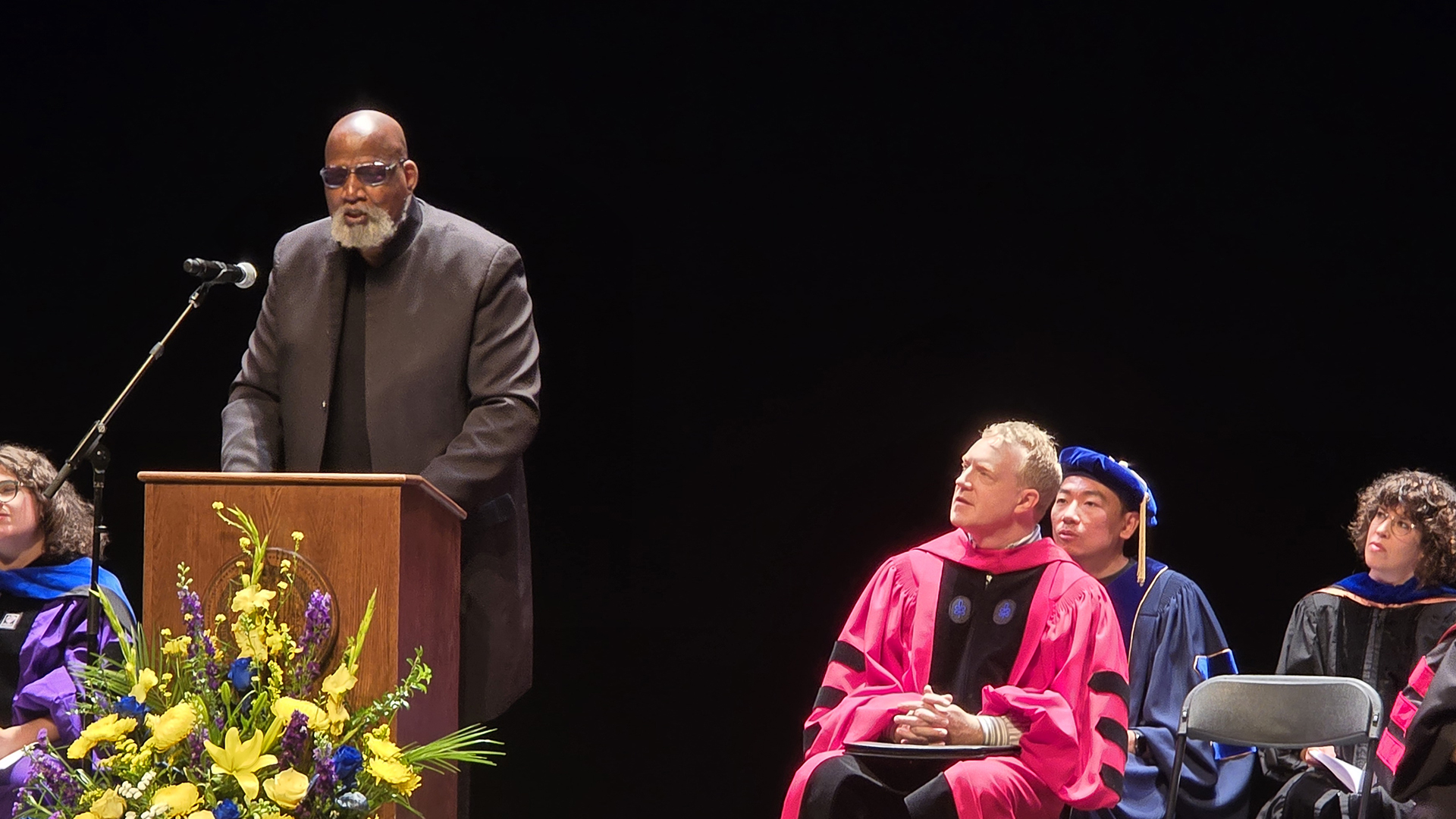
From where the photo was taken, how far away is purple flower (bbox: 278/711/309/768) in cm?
223

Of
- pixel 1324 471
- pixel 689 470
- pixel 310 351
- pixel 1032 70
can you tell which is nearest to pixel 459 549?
pixel 310 351

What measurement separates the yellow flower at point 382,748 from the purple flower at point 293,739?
93mm

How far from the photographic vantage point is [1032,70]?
5184 mm

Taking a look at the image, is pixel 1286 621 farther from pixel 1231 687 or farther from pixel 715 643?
pixel 715 643

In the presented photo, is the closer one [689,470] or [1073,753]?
[1073,753]

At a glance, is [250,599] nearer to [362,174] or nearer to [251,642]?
[251,642]

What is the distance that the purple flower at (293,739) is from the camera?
2227mm

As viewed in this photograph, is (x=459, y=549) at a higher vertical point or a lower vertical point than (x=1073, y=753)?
higher

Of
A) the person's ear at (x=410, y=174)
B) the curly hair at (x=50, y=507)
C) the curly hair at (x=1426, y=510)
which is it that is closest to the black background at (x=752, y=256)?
the curly hair at (x=1426, y=510)

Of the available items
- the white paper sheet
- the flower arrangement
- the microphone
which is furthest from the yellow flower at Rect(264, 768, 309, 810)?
the white paper sheet

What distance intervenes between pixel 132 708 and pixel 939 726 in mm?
1690

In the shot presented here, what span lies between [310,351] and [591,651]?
2211 mm

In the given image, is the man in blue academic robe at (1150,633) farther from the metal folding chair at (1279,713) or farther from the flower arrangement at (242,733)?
the flower arrangement at (242,733)

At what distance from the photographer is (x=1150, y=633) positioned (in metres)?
4.88
